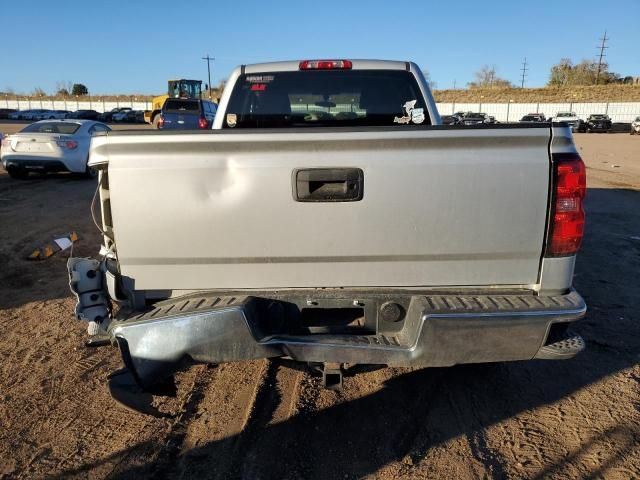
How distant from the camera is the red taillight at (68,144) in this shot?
39.9 ft

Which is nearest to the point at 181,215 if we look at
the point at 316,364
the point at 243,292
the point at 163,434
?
the point at 243,292

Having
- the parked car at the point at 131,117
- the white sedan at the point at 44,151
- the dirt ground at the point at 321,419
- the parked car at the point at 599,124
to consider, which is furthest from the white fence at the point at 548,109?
the dirt ground at the point at 321,419

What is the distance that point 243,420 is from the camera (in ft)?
10.6

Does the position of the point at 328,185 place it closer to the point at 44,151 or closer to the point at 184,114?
the point at 44,151

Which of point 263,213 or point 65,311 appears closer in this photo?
point 263,213

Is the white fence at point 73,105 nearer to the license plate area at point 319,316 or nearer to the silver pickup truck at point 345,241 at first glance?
the silver pickup truck at point 345,241

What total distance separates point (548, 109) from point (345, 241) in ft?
206

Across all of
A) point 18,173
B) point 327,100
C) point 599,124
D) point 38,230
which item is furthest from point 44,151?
point 599,124

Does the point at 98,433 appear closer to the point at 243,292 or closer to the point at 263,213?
the point at 243,292

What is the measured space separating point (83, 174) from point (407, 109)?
11.0 m

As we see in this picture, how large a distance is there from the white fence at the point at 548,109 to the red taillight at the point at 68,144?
161 ft

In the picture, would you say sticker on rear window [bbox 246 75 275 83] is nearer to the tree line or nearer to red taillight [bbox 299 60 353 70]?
red taillight [bbox 299 60 353 70]

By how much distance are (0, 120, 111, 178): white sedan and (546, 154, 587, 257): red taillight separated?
1135 centimetres

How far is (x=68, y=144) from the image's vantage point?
12.2 metres
